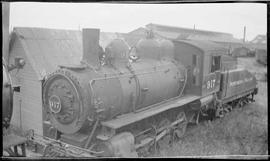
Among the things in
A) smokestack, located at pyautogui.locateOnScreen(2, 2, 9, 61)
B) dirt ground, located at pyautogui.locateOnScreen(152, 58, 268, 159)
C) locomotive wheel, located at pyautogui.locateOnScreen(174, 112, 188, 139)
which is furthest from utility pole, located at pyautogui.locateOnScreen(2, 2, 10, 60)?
locomotive wheel, located at pyautogui.locateOnScreen(174, 112, 188, 139)

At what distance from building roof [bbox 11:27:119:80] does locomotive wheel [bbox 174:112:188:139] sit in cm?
228

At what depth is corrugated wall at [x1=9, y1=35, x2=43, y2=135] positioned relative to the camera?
5078 mm

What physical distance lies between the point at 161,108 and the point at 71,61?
1.82 meters

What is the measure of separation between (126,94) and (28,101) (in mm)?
1856

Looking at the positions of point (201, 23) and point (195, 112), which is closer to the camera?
point (201, 23)

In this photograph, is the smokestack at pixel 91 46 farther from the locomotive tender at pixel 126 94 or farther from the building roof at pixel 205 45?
the building roof at pixel 205 45

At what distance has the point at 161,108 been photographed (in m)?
5.27

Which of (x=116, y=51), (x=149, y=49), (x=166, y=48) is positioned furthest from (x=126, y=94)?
(x=166, y=48)

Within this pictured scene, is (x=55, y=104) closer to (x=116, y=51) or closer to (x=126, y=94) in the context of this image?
(x=126, y=94)

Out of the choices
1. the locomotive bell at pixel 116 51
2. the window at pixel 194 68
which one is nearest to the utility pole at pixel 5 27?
the locomotive bell at pixel 116 51

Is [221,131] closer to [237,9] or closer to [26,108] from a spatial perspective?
[237,9]

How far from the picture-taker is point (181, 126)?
6043mm

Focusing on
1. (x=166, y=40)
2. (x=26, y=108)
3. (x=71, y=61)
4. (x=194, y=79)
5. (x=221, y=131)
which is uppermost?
(x=166, y=40)

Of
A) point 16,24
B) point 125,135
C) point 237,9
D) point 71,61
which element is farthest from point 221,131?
point 16,24
